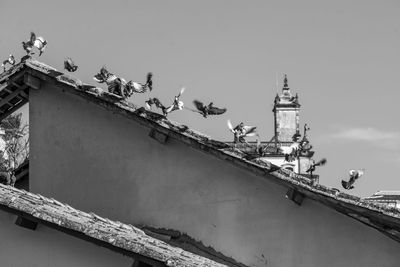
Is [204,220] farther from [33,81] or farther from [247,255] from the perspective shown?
[33,81]

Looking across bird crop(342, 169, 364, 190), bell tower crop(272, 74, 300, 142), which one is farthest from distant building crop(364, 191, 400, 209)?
bell tower crop(272, 74, 300, 142)

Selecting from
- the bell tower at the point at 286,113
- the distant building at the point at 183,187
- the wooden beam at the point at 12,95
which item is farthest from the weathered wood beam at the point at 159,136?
the bell tower at the point at 286,113

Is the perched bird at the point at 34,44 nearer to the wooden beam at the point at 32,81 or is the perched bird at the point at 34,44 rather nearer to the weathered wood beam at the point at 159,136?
the wooden beam at the point at 32,81

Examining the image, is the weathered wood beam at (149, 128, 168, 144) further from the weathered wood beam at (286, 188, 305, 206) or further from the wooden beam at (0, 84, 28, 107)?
the wooden beam at (0, 84, 28, 107)

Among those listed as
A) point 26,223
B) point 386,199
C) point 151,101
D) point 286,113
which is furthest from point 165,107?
point 286,113

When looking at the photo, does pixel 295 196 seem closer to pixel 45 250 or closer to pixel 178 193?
pixel 178 193

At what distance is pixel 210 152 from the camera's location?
44.8 ft

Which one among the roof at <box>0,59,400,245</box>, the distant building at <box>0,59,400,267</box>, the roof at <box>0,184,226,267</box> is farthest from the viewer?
the distant building at <box>0,59,400,267</box>

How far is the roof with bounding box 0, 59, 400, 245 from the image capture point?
41.0 feet

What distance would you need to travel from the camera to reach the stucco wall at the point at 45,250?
10703 millimetres

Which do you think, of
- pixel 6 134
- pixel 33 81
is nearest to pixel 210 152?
pixel 33 81

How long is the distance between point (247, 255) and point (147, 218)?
1756 millimetres

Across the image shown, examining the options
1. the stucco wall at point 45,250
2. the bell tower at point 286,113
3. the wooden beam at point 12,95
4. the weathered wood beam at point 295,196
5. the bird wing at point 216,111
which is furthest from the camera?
the bell tower at point 286,113

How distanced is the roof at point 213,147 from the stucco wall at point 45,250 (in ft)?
10.9
